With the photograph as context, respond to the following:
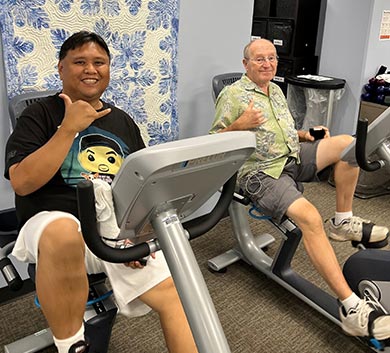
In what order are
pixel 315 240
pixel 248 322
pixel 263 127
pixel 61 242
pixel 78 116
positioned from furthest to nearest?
pixel 263 127, pixel 248 322, pixel 315 240, pixel 61 242, pixel 78 116

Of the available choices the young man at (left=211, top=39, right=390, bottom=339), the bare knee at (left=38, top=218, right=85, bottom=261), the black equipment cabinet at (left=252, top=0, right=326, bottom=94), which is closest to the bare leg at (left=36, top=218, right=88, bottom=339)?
the bare knee at (left=38, top=218, right=85, bottom=261)

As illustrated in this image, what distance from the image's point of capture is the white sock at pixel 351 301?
198 centimetres

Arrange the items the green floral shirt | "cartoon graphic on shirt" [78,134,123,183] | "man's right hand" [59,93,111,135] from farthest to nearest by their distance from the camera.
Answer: the green floral shirt → "cartoon graphic on shirt" [78,134,123,183] → "man's right hand" [59,93,111,135]

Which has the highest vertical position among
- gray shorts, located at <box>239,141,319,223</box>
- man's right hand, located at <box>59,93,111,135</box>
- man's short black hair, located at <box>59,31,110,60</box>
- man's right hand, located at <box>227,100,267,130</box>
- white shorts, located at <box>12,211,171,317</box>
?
man's short black hair, located at <box>59,31,110,60</box>

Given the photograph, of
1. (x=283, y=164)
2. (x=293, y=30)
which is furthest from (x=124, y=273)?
(x=293, y=30)

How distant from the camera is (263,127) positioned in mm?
2377

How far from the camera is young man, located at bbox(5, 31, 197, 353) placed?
4.56 ft

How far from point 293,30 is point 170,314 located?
338 cm

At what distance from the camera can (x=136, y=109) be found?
2514 millimetres

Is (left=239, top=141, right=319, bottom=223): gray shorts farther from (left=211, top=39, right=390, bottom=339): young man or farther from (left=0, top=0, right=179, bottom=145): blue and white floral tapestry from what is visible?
(left=0, top=0, right=179, bottom=145): blue and white floral tapestry

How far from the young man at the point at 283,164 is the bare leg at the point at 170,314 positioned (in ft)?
2.67

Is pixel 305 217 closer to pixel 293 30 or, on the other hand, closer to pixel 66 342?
pixel 66 342

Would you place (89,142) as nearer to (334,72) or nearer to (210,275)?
(210,275)

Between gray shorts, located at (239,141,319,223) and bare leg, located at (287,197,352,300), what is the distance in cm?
5
